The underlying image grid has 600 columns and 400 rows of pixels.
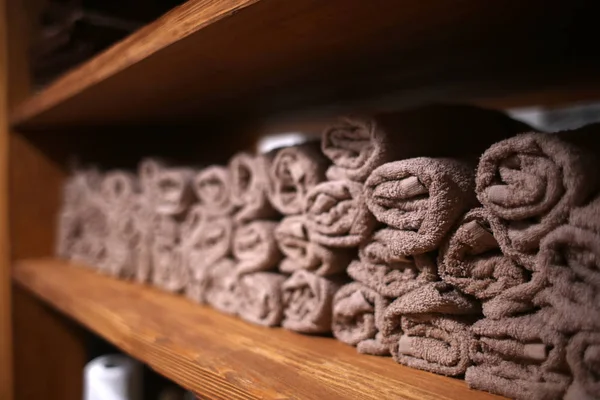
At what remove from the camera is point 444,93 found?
932 millimetres

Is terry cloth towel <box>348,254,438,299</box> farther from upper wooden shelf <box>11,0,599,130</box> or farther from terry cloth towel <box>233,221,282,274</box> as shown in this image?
upper wooden shelf <box>11,0,599,130</box>

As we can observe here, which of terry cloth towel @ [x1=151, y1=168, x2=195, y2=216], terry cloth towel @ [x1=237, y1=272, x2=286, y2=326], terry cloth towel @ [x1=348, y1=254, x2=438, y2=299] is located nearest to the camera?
terry cloth towel @ [x1=348, y1=254, x2=438, y2=299]

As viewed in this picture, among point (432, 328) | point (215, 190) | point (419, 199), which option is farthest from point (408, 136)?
point (215, 190)

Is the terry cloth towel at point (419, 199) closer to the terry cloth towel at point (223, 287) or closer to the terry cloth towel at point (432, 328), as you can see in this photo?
the terry cloth towel at point (432, 328)

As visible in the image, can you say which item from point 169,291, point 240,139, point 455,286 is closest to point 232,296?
point 169,291

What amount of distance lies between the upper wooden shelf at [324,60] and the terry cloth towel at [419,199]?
142 mm

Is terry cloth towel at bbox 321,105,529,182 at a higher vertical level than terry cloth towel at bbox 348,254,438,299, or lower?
higher

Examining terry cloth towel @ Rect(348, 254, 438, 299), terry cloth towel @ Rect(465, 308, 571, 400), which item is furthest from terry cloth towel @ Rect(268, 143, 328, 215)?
terry cloth towel @ Rect(465, 308, 571, 400)

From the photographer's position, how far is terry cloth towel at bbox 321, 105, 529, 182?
46 cm

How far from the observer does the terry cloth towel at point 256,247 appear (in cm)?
59

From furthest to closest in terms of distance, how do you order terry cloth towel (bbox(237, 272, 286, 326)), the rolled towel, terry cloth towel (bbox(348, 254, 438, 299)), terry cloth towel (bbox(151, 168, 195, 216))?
terry cloth towel (bbox(151, 168, 195, 216)), terry cloth towel (bbox(237, 272, 286, 326)), terry cloth towel (bbox(348, 254, 438, 299)), the rolled towel

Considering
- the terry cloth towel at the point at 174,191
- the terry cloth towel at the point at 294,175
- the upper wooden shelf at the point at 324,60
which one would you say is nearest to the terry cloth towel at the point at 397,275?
the terry cloth towel at the point at 294,175

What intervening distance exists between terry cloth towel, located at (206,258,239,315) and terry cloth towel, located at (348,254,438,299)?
0.20 meters

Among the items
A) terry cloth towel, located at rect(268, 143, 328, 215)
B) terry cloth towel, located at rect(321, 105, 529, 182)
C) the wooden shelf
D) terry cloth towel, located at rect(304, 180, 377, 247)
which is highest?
terry cloth towel, located at rect(321, 105, 529, 182)
